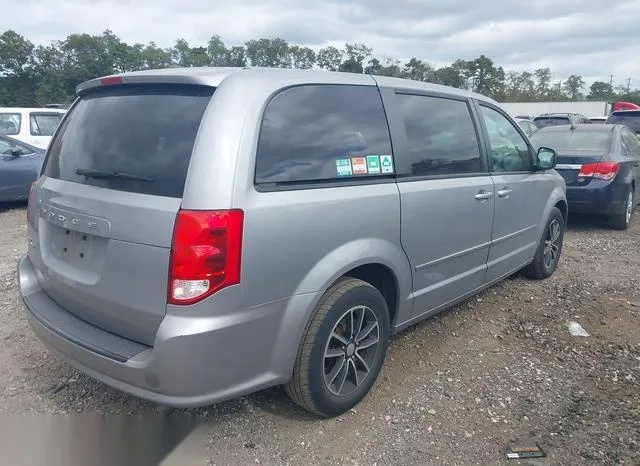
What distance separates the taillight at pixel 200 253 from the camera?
2205 millimetres

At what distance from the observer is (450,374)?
11.2 feet

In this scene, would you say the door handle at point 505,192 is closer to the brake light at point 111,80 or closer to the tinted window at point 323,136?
the tinted window at point 323,136

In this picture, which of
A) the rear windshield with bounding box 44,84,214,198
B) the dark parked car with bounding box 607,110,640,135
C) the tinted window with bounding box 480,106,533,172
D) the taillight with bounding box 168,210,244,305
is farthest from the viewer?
the dark parked car with bounding box 607,110,640,135

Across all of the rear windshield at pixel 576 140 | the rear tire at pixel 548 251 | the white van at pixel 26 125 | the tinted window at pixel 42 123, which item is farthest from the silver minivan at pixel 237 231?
the tinted window at pixel 42 123

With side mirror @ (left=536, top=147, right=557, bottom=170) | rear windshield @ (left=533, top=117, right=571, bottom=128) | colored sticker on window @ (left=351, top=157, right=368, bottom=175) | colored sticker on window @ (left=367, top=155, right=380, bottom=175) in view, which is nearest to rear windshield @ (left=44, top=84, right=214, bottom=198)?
colored sticker on window @ (left=351, top=157, right=368, bottom=175)

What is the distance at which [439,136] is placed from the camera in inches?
140

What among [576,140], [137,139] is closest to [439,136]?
[137,139]

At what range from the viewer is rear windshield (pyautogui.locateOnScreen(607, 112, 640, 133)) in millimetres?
15453

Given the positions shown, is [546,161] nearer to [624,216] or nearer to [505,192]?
[505,192]

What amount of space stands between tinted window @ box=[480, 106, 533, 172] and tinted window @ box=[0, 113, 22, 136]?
9.89 metres

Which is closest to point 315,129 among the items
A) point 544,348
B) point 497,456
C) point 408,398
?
point 408,398

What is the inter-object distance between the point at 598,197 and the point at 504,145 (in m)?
3.61

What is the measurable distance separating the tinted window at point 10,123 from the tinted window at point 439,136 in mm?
9891

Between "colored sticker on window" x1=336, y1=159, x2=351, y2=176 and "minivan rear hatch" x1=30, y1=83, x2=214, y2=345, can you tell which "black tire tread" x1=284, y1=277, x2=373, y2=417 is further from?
"minivan rear hatch" x1=30, y1=83, x2=214, y2=345
